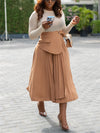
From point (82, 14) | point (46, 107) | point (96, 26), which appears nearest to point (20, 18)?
point (82, 14)

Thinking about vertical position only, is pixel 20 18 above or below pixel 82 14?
below

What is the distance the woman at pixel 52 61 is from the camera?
3.83 m

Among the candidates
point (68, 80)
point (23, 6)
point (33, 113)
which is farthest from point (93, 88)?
point (23, 6)

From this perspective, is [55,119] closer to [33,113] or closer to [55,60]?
[33,113]

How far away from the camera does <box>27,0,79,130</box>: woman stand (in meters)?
3.83

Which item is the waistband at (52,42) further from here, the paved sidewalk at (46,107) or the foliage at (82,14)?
the foliage at (82,14)

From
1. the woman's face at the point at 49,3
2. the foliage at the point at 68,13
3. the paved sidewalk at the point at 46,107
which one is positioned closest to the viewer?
the woman's face at the point at 49,3

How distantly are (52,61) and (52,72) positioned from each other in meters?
0.14

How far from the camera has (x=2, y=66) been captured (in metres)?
9.43

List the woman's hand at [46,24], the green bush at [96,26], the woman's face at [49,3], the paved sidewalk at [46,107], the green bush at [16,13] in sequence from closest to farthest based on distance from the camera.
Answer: the woman's hand at [46,24] → the woman's face at [49,3] → the paved sidewalk at [46,107] → the green bush at [16,13] → the green bush at [96,26]

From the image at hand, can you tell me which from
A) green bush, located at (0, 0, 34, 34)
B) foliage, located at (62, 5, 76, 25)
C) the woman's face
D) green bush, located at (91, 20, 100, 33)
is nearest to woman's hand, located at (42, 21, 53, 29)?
the woman's face

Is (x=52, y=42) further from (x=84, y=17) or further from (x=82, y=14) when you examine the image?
(x=82, y=14)

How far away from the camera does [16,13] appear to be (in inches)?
883

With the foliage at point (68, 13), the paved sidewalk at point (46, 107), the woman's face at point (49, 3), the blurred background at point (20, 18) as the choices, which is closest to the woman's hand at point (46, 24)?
the woman's face at point (49, 3)
